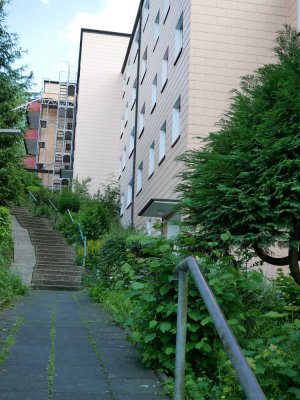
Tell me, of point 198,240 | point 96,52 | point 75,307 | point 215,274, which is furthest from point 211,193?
point 96,52

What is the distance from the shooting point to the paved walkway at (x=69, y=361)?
13.4ft

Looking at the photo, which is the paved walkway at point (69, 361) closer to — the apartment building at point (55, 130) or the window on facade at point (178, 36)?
the window on facade at point (178, 36)

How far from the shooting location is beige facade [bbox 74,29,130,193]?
33.8m

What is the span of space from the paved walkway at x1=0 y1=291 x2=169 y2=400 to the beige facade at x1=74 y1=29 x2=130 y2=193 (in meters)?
25.4

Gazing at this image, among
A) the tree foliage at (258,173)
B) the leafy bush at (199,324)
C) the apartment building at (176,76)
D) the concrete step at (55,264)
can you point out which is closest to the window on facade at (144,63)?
the apartment building at (176,76)

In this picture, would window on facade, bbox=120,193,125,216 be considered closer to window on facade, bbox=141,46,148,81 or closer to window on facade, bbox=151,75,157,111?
window on facade, bbox=141,46,148,81

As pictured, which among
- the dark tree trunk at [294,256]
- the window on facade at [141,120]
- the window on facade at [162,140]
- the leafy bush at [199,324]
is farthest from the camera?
the window on facade at [141,120]

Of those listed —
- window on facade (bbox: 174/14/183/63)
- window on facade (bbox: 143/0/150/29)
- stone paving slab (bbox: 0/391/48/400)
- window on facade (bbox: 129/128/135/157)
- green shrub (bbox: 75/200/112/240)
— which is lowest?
stone paving slab (bbox: 0/391/48/400)

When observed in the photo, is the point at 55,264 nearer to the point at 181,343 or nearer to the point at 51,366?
the point at 51,366

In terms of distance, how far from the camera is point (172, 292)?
4746 mm

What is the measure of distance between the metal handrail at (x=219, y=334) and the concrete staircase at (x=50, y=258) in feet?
37.3

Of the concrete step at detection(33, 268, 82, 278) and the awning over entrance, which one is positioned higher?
the awning over entrance

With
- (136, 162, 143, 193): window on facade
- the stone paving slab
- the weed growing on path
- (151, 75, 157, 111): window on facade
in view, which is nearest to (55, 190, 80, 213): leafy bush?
(136, 162, 143, 193): window on facade

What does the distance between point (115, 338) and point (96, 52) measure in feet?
101
